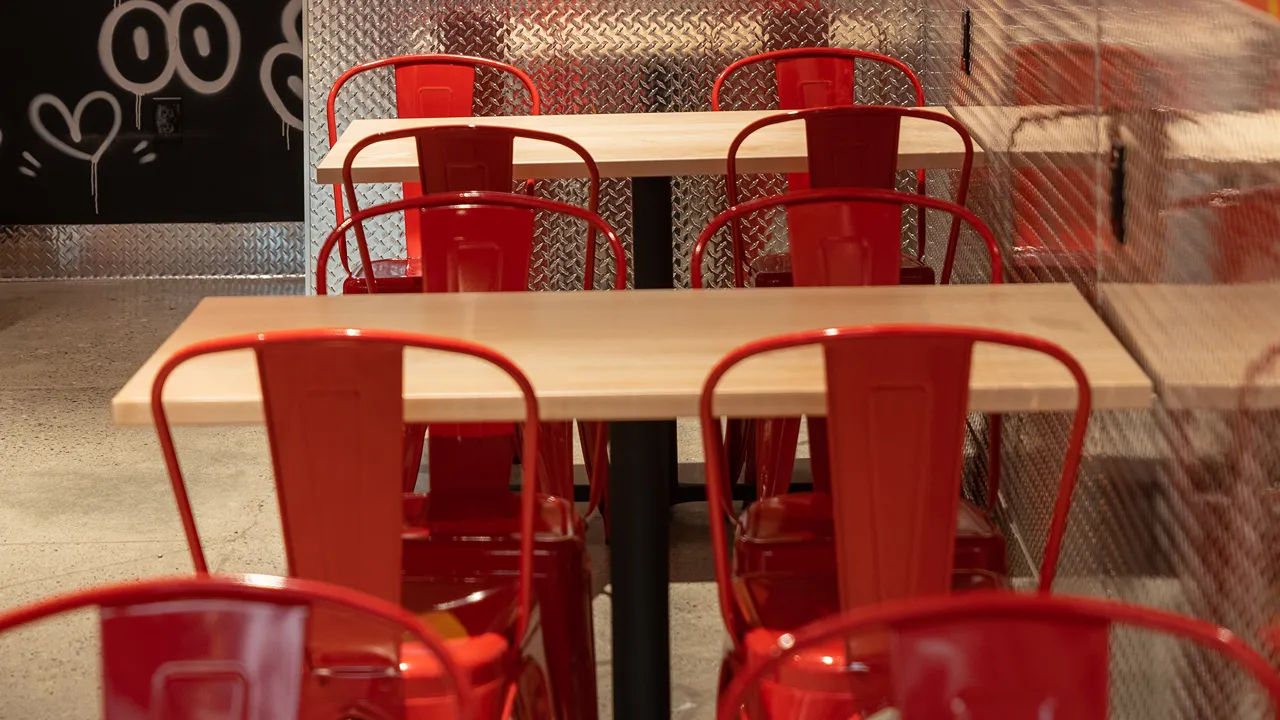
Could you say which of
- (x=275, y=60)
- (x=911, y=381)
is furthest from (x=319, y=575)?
(x=275, y=60)

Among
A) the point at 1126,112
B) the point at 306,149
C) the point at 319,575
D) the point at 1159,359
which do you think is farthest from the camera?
the point at 306,149

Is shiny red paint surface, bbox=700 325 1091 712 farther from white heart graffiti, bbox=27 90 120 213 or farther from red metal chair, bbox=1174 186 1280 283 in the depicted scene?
white heart graffiti, bbox=27 90 120 213

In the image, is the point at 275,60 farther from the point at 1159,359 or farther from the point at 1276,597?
the point at 1276,597

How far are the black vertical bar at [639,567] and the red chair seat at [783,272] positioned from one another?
133 centimetres

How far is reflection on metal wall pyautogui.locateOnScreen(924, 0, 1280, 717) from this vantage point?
5.99 ft

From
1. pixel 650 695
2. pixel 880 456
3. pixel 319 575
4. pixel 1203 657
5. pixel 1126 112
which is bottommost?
pixel 650 695

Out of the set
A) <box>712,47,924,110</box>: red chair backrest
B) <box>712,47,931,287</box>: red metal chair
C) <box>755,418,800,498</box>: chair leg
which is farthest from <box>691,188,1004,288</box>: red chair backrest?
<box>712,47,924,110</box>: red chair backrest

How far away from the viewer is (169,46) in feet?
20.6

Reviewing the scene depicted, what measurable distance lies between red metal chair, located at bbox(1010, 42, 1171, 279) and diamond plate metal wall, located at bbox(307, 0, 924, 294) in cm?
185

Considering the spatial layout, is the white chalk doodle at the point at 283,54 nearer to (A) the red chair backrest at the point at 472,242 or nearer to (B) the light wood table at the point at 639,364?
(A) the red chair backrest at the point at 472,242

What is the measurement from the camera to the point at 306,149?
5.28 metres

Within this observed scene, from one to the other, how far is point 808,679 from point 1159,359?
74cm

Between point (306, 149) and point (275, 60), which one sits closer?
point (306, 149)

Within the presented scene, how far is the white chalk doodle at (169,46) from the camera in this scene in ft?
20.4
